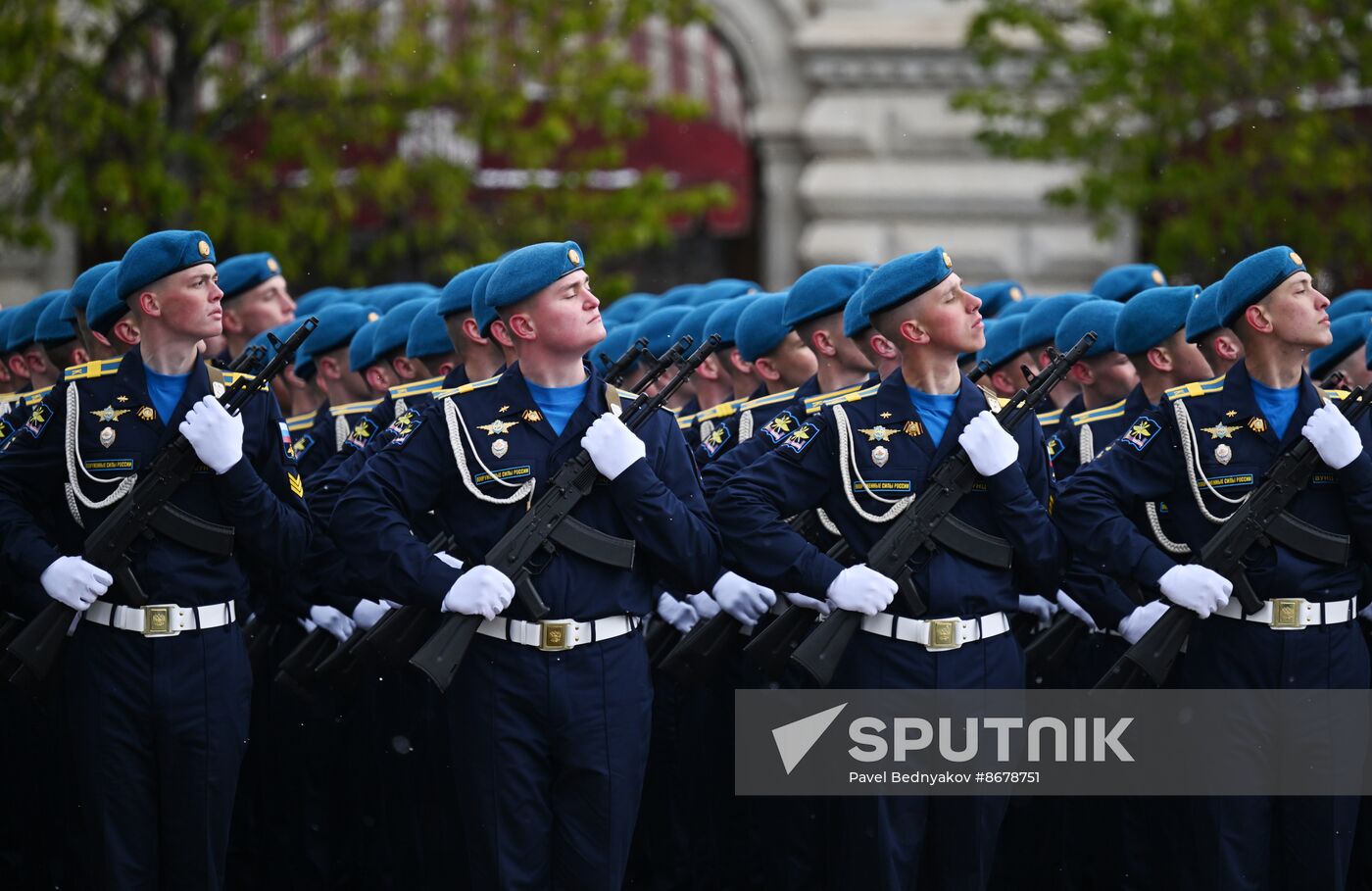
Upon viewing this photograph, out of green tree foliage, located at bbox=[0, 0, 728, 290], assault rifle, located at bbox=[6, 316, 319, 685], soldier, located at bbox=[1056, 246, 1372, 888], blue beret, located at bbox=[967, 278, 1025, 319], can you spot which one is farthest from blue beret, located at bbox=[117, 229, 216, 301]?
green tree foliage, located at bbox=[0, 0, 728, 290]

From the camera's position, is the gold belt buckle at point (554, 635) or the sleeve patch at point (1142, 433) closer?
the gold belt buckle at point (554, 635)

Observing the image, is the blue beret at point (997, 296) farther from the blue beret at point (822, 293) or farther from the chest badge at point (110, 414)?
the chest badge at point (110, 414)

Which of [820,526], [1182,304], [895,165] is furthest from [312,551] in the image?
[895,165]

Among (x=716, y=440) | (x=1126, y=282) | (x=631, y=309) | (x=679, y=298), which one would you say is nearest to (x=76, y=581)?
(x=716, y=440)

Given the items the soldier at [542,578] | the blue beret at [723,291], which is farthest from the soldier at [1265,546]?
the blue beret at [723,291]

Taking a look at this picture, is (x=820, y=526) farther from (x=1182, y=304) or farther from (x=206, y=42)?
(x=206, y=42)

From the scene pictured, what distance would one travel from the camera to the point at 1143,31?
535 inches

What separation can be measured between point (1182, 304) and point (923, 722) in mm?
1855

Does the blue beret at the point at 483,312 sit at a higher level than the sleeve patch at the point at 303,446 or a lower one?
higher

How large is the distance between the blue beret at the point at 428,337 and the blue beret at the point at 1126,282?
2.65m

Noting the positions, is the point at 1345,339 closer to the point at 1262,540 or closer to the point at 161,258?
the point at 1262,540

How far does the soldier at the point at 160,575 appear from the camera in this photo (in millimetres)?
6129

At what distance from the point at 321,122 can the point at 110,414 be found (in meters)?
7.62

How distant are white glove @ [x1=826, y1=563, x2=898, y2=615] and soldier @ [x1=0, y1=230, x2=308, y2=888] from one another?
1.55 metres
